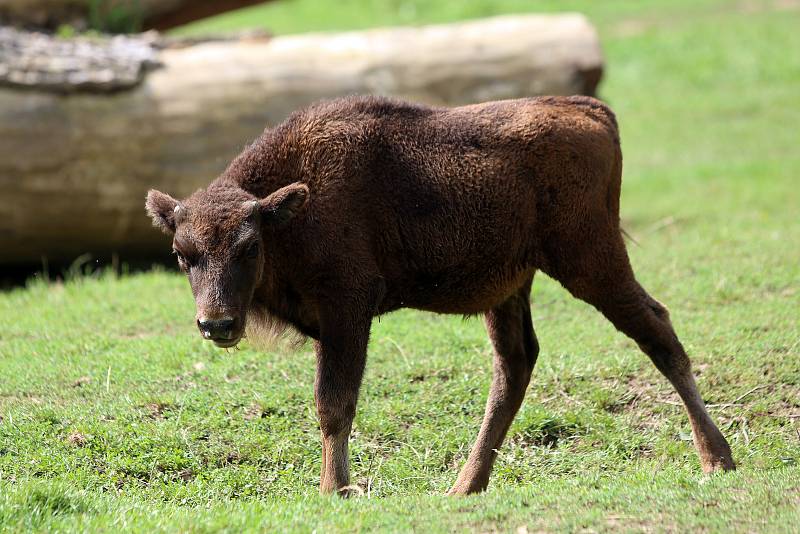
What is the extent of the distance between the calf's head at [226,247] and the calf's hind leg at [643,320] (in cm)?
177

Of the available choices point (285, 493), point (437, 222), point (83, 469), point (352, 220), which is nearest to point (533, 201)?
point (437, 222)

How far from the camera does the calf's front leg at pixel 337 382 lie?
6.12 meters

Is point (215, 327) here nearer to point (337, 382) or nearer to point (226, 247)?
point (226, 247)

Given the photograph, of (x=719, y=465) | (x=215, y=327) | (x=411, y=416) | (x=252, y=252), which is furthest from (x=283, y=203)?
(x=719, y=465)

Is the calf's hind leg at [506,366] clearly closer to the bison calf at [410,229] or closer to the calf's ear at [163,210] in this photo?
the bison calf at [410,229]

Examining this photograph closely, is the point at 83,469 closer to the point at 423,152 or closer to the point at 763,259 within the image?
the point at 423,152

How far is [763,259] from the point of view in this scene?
402 inches

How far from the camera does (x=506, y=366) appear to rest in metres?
7.05

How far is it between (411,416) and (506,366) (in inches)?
33.1

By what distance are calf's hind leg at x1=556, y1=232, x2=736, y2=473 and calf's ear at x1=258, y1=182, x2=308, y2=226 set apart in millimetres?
1673

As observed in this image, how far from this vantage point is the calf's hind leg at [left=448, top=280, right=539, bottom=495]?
6.87m

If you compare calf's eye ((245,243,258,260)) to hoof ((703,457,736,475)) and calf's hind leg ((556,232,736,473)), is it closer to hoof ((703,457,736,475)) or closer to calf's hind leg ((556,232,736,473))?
calf's hind leg ((556,232,736,473))

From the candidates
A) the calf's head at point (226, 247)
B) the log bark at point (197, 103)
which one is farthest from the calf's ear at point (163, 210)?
the log bark at point (197, 103)

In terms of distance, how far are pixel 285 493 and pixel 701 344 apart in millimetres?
3377
